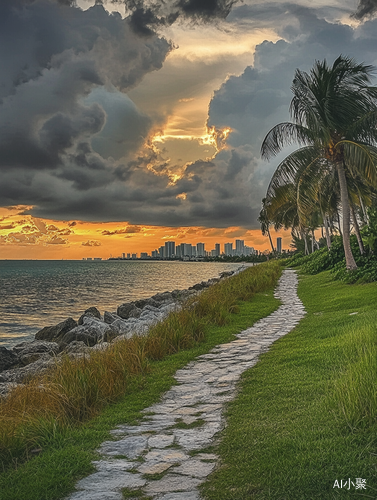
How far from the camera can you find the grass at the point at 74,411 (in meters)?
3.59

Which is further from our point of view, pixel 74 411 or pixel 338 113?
pixel 338 113

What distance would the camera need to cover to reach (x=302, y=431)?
397cm

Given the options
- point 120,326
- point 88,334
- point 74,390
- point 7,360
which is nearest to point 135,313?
point 120,326

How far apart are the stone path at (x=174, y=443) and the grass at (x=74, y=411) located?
0.59ft

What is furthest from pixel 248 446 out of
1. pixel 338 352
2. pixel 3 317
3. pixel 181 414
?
pixel 3 317

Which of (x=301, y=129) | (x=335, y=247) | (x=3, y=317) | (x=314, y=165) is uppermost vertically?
(x=301, y=129)

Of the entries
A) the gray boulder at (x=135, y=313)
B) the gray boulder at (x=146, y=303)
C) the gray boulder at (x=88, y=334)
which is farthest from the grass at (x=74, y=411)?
the gray boulder at (x=146, y=303)

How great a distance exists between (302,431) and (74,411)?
263 cm

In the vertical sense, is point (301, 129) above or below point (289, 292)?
above

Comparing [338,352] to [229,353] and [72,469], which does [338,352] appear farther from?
[72,469]

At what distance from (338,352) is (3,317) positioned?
2207 cm

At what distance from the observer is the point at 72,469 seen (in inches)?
144

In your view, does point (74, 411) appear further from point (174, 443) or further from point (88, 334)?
point (88, 334)

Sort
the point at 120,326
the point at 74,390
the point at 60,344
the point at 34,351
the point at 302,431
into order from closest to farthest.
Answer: the point at 302,431
the point at 74,390
the point at 34,351
the point at 60,344
the point at 120,326
